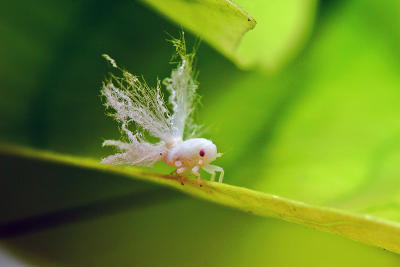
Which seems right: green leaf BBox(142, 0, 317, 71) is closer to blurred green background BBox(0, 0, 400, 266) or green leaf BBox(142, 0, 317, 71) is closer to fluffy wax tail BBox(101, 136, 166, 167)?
blurred green background BBox(0, 0, 400, 266)

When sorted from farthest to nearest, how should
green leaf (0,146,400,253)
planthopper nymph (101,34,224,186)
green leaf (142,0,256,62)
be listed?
planthopper nymph (101,34,224,186) < green leaf (142,0,256,62) < green leaf (0,146,400,253)

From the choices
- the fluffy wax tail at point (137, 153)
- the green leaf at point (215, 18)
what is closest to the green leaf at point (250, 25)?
the green leaf at point (215, 18)

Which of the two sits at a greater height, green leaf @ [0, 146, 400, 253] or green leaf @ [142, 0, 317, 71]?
green leaf @ [142, 0, 317, 71]

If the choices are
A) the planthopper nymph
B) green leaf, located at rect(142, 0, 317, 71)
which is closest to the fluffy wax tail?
the planthopper nymph

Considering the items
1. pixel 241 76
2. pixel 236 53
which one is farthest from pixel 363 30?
pixel 236 53

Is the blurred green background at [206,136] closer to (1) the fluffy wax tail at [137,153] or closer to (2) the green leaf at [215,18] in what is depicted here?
(1) the fluffy wax tail at [137,153]

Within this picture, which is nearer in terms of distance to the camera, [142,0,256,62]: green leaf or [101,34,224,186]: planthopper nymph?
[142,0,256,62]: green leaf
